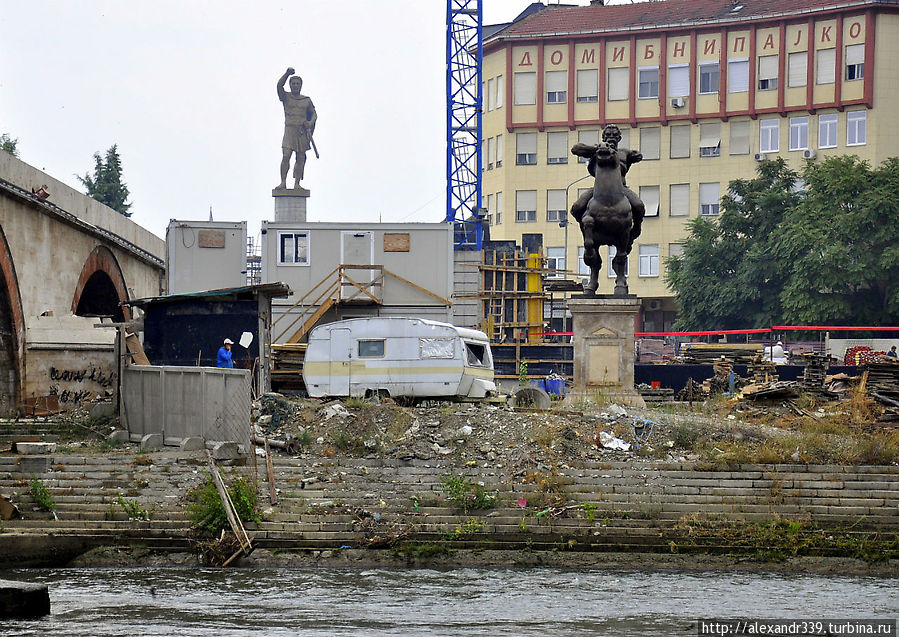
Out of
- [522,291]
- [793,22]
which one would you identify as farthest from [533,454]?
[793,22]

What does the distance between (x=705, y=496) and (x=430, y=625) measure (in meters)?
7.10

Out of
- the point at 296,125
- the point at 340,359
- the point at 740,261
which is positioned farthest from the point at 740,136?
the point at 340,359

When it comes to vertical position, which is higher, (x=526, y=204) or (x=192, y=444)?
(x=526, y=204)

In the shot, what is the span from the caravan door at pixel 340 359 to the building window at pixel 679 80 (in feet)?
165

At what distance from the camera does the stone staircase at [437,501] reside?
20797 mm

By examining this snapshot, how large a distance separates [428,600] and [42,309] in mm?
21207

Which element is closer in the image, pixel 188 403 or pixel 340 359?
pixel 188 403

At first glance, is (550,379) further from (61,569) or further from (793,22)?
(793,22)

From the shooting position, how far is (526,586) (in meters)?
18.9

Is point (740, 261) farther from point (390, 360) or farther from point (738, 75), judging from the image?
point (390, 360)

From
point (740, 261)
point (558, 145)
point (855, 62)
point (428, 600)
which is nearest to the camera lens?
point (428, 600)

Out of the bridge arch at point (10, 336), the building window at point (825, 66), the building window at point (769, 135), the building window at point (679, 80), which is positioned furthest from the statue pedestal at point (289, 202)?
the building window at point (825, 66)

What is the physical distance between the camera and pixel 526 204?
3113 inches

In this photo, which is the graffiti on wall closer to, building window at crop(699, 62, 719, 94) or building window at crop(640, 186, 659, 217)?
building window at crop(640, 186, 659, 217)
